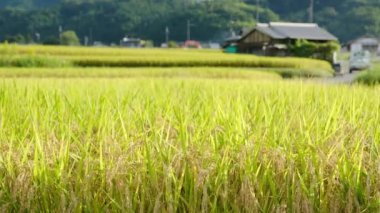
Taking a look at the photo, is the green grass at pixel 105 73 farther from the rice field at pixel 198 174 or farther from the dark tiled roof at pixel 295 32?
the dark tiled roof at pixel 295 32

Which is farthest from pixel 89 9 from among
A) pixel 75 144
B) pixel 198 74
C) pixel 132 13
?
pixel 75 144

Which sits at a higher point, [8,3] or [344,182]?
[8,3]

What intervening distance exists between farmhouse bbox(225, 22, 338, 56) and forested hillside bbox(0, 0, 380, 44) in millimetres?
30006

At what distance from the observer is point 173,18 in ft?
221

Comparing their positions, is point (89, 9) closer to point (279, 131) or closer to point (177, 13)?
point (177, 13)

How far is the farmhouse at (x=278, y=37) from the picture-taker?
31969 millimetres

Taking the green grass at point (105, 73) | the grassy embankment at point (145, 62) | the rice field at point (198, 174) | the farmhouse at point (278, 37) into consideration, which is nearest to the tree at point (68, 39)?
the farmhouse at point (278, 37)

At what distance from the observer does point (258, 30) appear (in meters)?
34.6

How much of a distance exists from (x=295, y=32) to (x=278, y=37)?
1.34 m

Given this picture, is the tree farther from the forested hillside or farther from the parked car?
the parked car

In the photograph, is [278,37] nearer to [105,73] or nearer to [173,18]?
[105,73]

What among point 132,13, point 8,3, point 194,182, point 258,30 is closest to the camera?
point 194,182

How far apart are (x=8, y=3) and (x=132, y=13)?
1853 inches

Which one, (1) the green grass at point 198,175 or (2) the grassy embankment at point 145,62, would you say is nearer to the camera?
(1) the green grass at point 198,175
